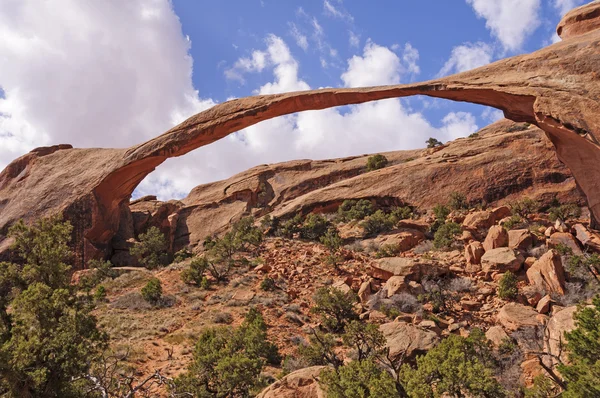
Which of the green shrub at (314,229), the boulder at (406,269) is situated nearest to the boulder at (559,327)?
the boulder at (406,269)

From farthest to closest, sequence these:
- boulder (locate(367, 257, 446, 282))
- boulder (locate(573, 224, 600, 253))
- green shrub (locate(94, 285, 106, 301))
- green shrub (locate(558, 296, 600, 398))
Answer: green shrub (locate(94, 285, 106, 301))
boulder (locate(573, 224, 600, 253))
boulder (locate(367, 257, 446, 282))
green shrub (locate(558, 296, 600, 398))

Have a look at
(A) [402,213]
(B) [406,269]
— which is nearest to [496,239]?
(B) [406,269]

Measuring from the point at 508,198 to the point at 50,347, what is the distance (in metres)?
26.7

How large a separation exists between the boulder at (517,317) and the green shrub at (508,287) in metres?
1.24

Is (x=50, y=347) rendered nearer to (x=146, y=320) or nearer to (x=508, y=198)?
(x=146, y=320)

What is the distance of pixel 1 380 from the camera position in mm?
6777

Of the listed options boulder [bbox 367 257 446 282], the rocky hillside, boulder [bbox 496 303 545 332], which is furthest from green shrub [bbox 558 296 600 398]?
the rocky hillside

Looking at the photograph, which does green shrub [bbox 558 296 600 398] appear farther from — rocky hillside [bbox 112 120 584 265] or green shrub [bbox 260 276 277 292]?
rocky hillside [bbox 112 120 584 265]

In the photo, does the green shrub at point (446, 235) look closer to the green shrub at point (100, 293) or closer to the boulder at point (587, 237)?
the boulder at point (587, 237)

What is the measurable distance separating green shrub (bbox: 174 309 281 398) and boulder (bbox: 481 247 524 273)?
956 centimetres

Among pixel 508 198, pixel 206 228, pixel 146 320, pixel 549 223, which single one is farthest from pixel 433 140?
pixel 146 320

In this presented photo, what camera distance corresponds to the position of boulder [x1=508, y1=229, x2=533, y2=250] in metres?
18.1

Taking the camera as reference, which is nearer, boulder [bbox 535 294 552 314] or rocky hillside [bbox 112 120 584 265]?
boulder [bbox 535 294 552 314]

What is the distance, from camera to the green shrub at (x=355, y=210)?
92.6 ft
